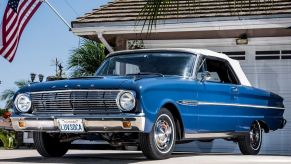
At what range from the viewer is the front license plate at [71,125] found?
24.1 ft

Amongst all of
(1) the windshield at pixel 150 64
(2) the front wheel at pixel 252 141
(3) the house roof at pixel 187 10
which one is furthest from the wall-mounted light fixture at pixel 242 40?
(1) the windshield at pixel 150 64

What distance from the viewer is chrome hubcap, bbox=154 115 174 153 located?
24.8 ft

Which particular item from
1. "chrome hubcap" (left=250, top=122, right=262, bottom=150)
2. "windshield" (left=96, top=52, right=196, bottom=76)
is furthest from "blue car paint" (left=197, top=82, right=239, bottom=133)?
"chrome hubcap" (left=250, top=122, right=262, bottom=150)

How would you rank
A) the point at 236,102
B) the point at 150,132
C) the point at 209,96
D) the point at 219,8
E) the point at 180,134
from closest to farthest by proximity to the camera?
the point at 150,132 < the point at 180,134 < the point at 209,96 < the point at 236,102 < the point at 219,8

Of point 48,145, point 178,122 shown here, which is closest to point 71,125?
point 48,145

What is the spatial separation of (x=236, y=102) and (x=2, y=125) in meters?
7.86

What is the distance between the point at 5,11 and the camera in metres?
16.5

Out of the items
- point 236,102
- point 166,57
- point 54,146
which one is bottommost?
point 54,146

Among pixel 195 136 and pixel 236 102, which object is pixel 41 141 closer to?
pixel 195 136

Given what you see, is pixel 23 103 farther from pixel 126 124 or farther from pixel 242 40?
pixel 242 40

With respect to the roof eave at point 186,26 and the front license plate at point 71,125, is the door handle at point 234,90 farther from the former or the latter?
the front license plate at point 71,125

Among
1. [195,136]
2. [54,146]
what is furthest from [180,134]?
[54,146]

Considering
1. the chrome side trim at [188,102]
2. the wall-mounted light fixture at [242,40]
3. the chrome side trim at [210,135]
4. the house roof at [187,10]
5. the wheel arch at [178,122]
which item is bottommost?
the chrome side trim at [210,135]

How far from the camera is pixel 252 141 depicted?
33.3 ft
